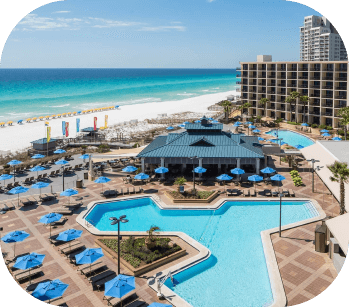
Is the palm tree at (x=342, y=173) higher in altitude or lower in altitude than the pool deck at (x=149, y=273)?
higher

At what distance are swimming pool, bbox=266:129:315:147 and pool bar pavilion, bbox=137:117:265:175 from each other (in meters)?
19.0

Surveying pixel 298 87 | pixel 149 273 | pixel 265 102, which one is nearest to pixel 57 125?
pixel 265 102

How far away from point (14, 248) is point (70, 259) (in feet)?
14.3

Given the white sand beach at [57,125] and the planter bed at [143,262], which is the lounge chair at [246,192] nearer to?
the planter bed at [143,262]

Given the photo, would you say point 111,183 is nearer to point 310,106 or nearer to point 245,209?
point 245,209

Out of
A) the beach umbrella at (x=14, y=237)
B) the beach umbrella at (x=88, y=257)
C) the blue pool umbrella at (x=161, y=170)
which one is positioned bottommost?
the beach umbrella at (x=88, y=257)

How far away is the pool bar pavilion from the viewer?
128ft

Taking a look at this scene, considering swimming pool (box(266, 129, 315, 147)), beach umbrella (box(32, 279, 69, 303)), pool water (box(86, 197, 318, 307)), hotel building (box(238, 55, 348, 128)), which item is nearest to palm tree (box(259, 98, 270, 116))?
hotel building (box(238, 55, 348, 128))

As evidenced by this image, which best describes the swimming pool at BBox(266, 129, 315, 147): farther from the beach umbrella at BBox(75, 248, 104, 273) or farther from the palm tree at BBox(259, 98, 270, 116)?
the beach umbrella at BBox(75, 248, 104, 273)

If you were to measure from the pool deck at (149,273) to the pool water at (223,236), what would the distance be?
1.29 meters

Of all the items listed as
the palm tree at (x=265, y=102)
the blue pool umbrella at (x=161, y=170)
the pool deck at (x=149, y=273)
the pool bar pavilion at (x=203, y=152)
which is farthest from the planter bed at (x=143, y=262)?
the palm tree at (x=265, y=102)

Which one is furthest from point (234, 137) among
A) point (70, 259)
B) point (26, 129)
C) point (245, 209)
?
point (26, 129)

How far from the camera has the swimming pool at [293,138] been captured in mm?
59188

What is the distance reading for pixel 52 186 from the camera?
37656mm
